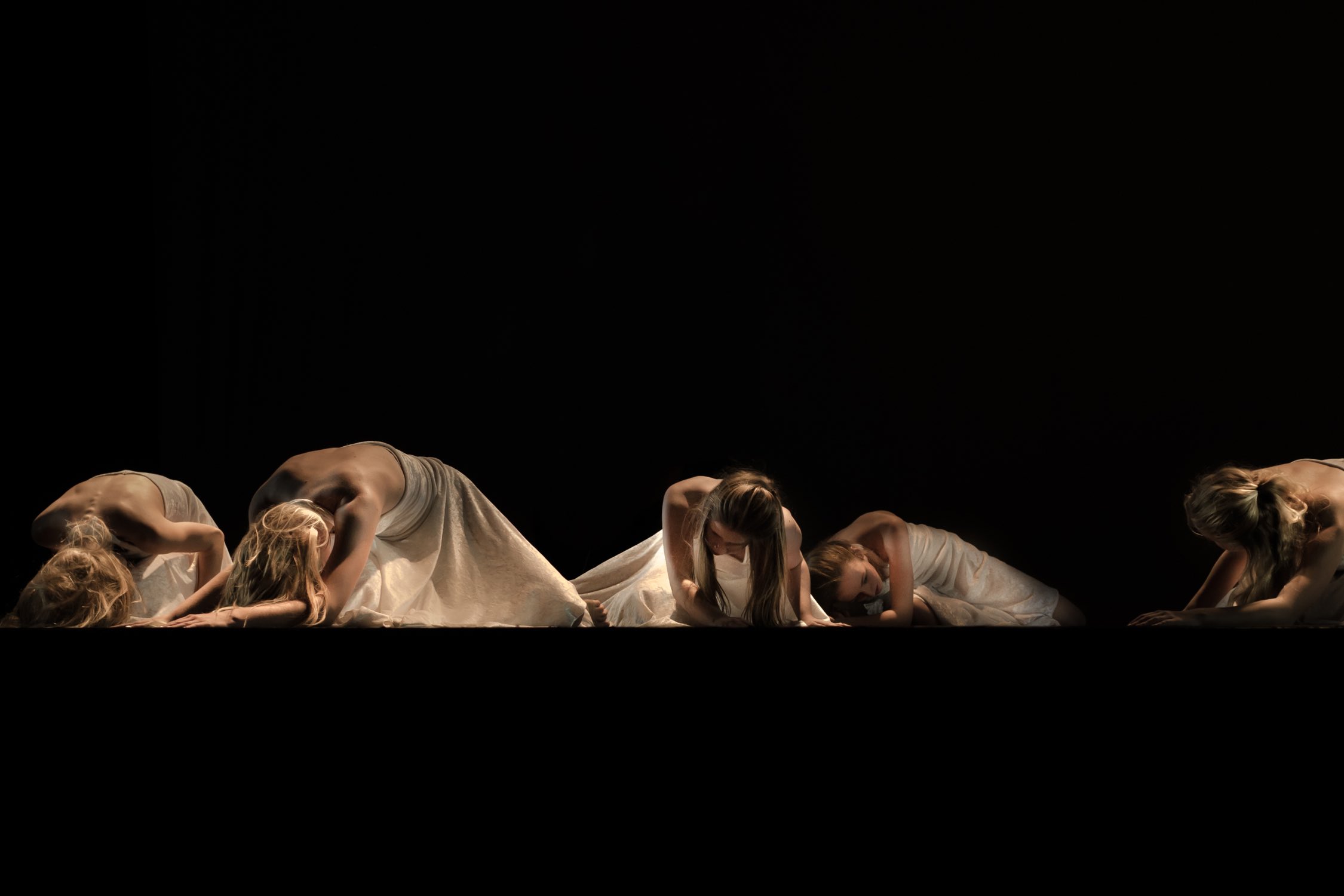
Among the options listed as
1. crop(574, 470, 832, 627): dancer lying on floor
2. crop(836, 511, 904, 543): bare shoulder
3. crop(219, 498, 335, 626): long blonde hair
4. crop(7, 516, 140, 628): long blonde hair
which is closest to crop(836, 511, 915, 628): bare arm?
crop(836, 511, 904, 543): bare shoulder

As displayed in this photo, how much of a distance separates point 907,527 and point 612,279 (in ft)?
3.87

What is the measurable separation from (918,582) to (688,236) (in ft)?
4.10

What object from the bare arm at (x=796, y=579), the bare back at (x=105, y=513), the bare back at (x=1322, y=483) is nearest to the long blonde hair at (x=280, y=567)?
the bare back at (x=105, y=513)

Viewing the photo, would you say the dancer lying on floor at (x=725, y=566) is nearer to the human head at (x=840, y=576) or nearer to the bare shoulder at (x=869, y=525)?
the human head at (x=840, y=576)

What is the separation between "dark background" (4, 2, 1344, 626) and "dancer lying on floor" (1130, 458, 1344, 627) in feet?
4.19

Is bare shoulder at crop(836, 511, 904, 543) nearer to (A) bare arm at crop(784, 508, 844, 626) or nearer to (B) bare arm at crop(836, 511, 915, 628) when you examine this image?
(B) bare arm at crop(836, 511, 915, 628)

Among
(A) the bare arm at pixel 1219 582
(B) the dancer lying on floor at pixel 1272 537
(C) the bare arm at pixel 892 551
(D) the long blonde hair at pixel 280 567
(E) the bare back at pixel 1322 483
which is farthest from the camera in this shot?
(C) the bare arm at pixel 892 551

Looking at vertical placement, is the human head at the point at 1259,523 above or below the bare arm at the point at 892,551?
above

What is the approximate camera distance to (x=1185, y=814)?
165cm

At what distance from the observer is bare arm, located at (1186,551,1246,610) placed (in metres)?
2.35

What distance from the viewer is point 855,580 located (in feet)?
8.99

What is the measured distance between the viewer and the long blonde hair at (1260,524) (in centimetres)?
215

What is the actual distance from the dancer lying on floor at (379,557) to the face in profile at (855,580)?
666mm

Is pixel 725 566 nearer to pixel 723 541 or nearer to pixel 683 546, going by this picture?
pixel 683 546
